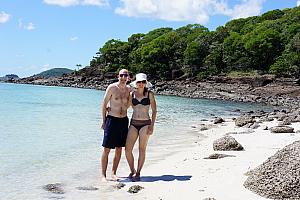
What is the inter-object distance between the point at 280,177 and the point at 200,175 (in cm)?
231

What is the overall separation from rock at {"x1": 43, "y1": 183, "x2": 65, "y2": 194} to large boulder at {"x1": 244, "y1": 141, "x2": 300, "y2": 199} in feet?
11.8

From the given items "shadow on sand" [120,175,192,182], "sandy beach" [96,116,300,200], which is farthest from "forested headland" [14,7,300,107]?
"shadow on sand" [120,175,192,182]

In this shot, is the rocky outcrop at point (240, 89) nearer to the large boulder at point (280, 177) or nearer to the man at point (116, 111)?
the man at point (116, 111)

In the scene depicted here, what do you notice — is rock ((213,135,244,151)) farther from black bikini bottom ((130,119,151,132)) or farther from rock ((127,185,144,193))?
rock ((127,185,144,193))

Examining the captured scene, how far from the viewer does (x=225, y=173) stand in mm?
8742

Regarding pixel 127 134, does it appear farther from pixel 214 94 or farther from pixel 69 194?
pixel 214 94

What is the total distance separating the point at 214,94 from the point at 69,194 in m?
56.0

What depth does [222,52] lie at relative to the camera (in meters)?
85.7

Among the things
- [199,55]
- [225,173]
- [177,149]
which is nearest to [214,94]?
[199,55]

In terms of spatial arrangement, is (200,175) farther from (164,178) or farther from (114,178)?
(114,178)

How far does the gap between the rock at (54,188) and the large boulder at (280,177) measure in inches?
142

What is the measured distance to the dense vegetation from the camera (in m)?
75.6

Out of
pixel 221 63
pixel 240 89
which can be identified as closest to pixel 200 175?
pixel 240 89

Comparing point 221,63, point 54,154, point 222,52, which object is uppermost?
point 222,52
